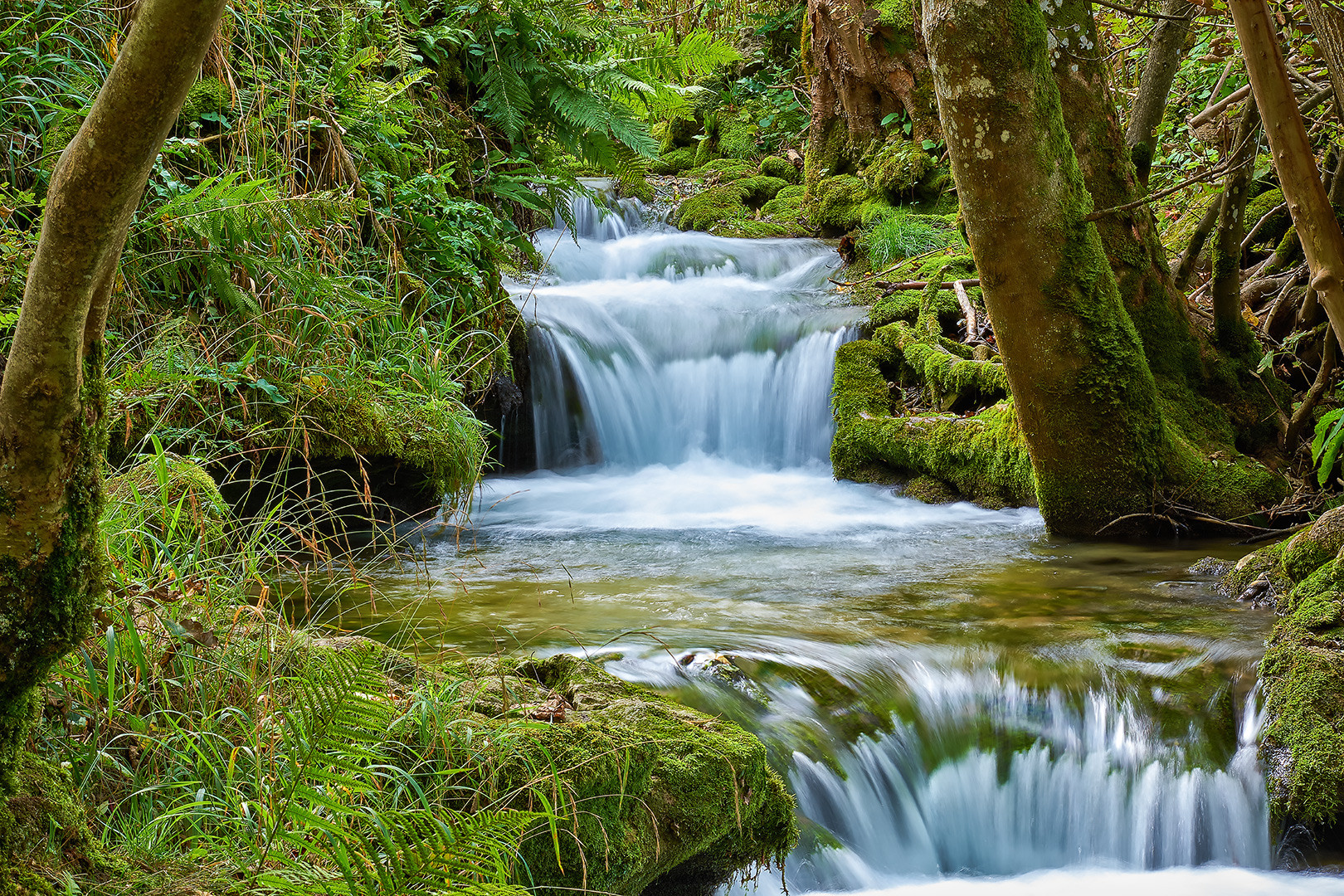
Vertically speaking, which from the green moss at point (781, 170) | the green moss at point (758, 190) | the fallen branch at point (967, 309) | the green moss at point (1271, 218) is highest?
the green moss at point (781, 170)

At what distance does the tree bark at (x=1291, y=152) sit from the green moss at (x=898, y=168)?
7.25 meters

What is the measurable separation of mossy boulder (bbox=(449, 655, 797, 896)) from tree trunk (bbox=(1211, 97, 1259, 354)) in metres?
4.09

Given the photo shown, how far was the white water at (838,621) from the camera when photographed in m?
3.04

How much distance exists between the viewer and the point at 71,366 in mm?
1410

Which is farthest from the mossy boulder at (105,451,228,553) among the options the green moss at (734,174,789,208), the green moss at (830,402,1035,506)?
the green moss at (734,174,789,208)

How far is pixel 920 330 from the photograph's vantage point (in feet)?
24.9

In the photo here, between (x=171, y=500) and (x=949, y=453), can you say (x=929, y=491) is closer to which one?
(x=949, y=453)

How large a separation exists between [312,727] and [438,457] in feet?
9.68

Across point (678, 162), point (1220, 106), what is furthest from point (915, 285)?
point (678, 162)

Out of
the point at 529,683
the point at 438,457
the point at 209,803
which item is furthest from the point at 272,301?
the point at 209,803

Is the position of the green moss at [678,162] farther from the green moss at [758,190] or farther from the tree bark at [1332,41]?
the tree bark at [1332,41]

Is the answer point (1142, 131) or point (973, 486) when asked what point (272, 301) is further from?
point (1142, 131)

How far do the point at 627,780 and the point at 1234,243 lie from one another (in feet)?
15.6

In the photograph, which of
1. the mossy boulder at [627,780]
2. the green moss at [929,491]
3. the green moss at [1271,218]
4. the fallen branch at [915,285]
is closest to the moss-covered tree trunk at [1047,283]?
the green moss at [929,491]
